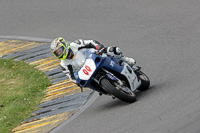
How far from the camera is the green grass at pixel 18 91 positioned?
33.2 ft

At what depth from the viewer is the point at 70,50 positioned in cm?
918

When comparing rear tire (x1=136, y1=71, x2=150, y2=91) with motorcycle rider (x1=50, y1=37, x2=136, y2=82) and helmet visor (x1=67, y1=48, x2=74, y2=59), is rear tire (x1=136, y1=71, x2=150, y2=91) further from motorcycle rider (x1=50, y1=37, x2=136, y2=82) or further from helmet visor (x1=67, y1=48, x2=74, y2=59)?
helmet visor (x1=67, y1=48, x2=74, y2=59)

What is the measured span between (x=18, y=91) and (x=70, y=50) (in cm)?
285

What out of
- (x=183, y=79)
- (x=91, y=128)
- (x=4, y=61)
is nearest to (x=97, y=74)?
(x=91, y=128)

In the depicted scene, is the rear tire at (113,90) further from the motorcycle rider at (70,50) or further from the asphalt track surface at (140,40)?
the motorcycle rider at (70,50)

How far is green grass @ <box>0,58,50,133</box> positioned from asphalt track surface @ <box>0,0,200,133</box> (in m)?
1.59

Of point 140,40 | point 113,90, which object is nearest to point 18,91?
point 140,40

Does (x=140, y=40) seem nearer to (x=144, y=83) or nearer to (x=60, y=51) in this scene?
(x=144, y=83)

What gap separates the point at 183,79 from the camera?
9141 millimetres

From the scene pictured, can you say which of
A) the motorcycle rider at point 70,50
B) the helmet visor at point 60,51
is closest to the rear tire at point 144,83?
the motorcycle rider at point 70,50

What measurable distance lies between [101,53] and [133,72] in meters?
0.85

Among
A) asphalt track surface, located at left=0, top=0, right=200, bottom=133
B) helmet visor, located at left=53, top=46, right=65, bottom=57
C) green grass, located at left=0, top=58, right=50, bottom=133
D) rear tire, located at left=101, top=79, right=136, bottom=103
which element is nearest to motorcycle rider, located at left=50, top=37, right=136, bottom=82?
helmet visor, located at left=53, top=46, right=65, bottom=57

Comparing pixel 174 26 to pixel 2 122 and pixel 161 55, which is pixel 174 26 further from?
pixel 2 122

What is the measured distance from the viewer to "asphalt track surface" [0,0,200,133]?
7.62m
